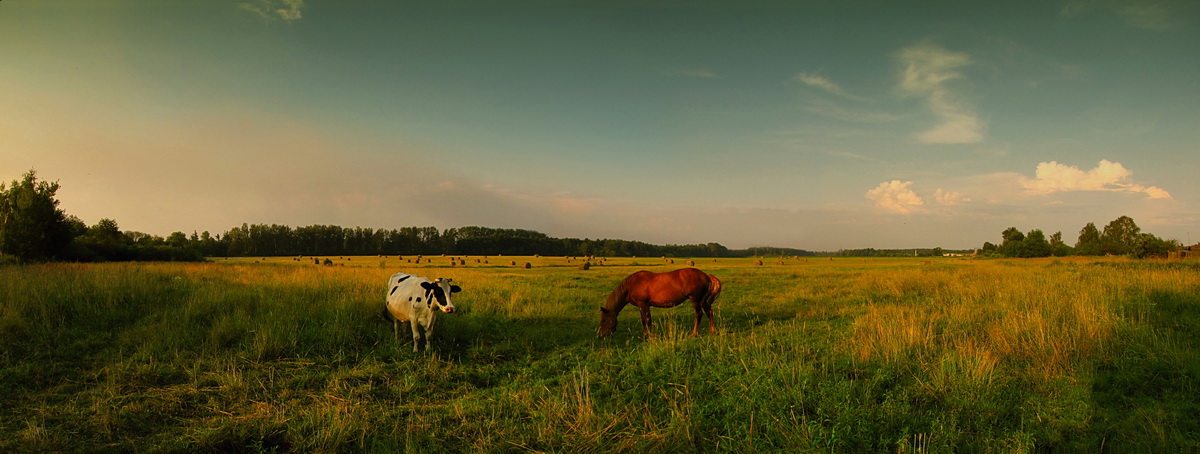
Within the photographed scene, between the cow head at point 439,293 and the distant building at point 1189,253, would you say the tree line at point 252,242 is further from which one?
the distant building at point 1189,253

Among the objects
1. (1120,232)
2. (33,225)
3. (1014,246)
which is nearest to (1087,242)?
(1120,232)

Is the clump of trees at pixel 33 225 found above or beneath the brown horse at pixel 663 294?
above

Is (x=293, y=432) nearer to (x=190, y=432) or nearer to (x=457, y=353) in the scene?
(x=190, y=432)

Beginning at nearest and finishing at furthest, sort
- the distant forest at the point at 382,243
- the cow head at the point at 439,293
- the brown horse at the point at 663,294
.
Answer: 1. the cow head at the point at 439,293
2. the brown horse at the point at 663,294
3. the distant forest at the point at 382,243

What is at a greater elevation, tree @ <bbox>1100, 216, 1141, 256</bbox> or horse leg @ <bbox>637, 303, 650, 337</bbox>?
tree @ <bbox>1100, 216, 1141, 256</bbox>

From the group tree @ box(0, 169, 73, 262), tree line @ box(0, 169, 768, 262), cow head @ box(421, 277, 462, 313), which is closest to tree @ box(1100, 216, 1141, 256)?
tree line @ box(0, 169, 768, 262)

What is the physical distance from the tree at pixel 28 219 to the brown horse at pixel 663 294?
127 feet

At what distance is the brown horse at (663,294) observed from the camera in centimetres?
1066

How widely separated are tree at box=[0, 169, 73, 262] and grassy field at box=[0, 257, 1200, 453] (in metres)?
26.2

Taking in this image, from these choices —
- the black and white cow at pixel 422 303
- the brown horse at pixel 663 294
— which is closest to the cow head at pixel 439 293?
the black and white cow at pixel 422 303

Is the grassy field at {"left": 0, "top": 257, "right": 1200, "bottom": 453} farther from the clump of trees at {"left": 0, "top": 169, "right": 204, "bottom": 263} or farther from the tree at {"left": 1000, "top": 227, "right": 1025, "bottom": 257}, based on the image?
the tree at {"left": 1000, "top": 227, "right": 1025, "bottom": 257}

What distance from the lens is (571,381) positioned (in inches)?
257

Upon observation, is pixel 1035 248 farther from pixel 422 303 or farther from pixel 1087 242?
pixel 422 303

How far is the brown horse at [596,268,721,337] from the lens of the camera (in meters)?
10.7
